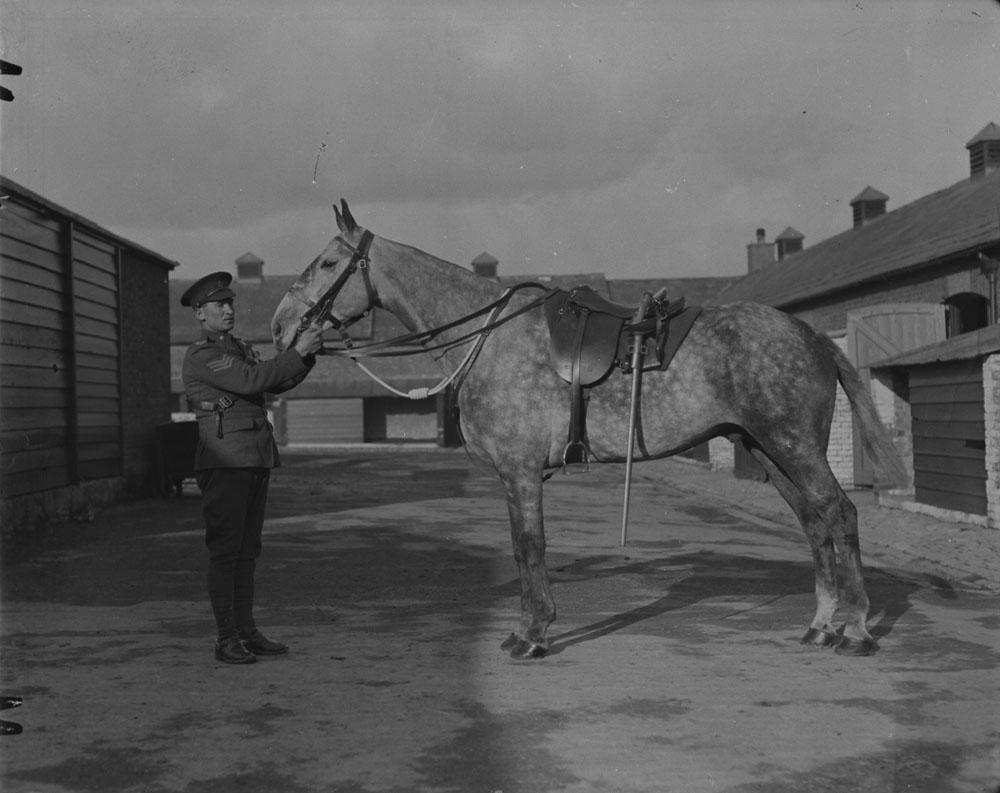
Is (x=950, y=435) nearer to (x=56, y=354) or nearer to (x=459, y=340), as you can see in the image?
(x=459, y=340)

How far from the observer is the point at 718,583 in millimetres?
8664

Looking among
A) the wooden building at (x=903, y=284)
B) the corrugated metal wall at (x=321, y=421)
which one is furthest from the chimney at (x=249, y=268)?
the wooden building at (x=903, y=284)

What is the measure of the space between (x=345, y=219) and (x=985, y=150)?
74.4 feet

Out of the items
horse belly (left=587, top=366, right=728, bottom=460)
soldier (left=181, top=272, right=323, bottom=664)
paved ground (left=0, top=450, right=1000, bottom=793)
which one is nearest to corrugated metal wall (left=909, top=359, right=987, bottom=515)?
paved ground (left=0, top=450, right=1000, bottom=793)

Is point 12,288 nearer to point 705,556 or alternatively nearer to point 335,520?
point 335,520

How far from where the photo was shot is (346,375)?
1911 inches

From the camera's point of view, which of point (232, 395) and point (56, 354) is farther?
point (56, 354)

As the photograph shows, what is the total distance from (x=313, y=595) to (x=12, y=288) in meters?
7.91

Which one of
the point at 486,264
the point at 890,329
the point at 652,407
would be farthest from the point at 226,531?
the point at 486,264

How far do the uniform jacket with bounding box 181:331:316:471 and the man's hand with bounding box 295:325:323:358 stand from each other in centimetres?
4

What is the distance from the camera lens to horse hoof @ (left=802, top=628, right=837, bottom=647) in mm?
6016

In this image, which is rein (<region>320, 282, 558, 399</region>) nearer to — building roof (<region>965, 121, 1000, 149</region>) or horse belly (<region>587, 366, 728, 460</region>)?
horse belly (<region>587, 366, 728, 460</region>)

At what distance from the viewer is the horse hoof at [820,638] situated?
602 cm

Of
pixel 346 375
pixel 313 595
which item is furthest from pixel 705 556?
pixel 346 375
